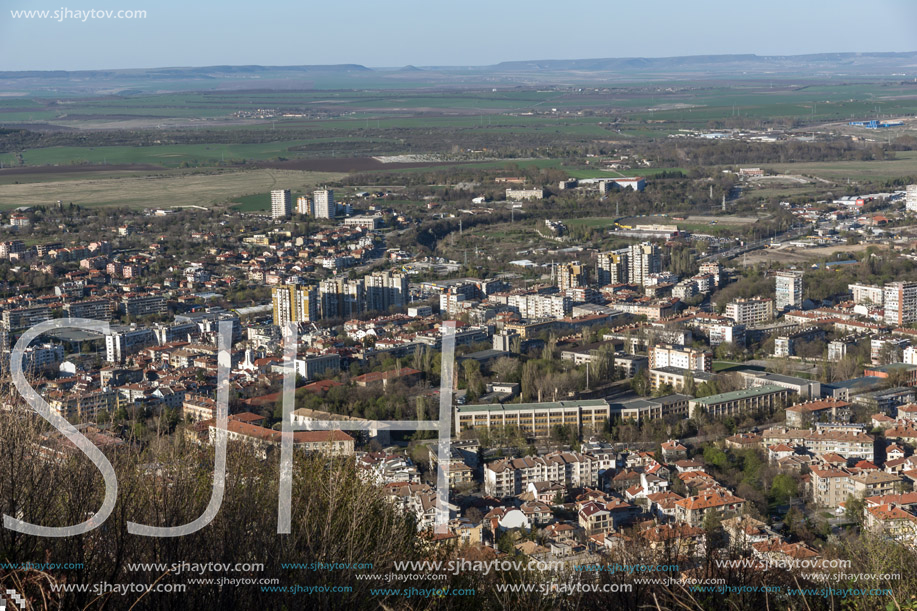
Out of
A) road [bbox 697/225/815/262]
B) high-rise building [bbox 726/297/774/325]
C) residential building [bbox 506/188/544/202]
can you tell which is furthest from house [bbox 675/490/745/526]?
residential building [bbox 506/188/544/202]

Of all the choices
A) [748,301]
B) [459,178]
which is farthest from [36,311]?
[459,178]

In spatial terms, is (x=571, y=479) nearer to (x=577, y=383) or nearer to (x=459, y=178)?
(x=577, y=383)

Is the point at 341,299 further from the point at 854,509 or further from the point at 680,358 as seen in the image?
the point at 854,509

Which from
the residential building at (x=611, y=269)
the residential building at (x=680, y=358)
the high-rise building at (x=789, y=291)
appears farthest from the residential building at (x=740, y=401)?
the residential building at (x=611, y=269)

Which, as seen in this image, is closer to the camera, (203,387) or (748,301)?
(203,387)

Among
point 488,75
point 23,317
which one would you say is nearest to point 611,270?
point 23,317

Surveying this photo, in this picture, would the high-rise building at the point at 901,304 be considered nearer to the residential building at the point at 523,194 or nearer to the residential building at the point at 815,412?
the residential building at the point at 815,412

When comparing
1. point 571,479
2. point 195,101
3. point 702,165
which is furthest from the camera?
point 195,101
